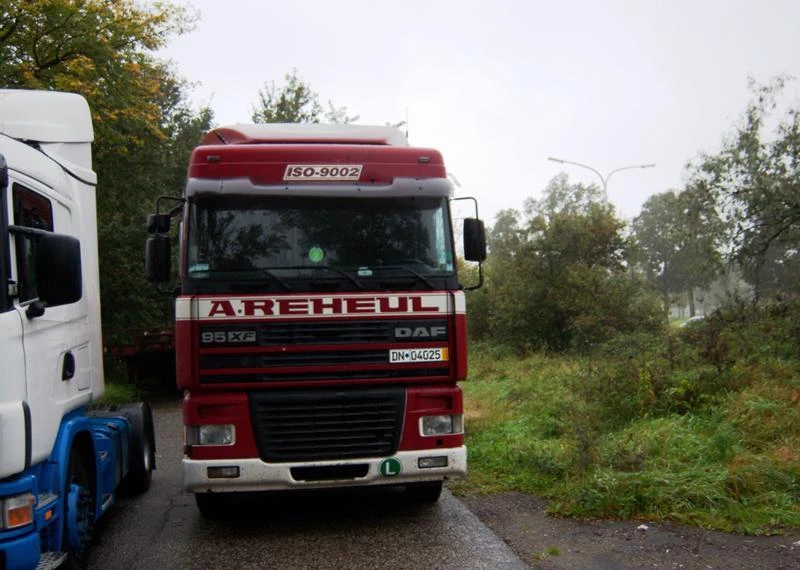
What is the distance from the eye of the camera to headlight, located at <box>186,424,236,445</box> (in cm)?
575

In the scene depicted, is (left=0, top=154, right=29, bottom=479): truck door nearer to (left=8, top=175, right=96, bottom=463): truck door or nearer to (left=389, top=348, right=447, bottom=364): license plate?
(left=8, top=175, right=96, bottom=463): truck door

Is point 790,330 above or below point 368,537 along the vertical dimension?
above

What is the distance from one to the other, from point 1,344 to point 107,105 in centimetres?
1236

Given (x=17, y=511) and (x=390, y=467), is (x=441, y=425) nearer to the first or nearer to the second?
(x=390, y=467)

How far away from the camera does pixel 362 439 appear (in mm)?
5945

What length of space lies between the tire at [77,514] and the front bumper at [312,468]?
2.43 ft

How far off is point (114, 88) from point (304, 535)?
12.1 m

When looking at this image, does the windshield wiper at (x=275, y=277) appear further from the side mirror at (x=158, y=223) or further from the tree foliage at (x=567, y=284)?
the tree foliage at (x=567, y=284)

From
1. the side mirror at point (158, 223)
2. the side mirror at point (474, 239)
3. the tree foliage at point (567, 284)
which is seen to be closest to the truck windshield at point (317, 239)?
the side mirror at point (474, 239)

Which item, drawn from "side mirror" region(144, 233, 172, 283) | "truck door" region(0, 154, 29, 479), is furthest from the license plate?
"truck door" region(0, 154, 29, 479)

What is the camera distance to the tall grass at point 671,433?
625cm

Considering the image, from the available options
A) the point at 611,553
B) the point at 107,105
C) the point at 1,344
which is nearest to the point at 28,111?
the point at 1,344

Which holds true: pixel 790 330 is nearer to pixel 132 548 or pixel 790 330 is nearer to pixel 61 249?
pixel 132 548

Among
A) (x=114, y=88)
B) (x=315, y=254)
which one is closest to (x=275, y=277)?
(x=315, y=254)
